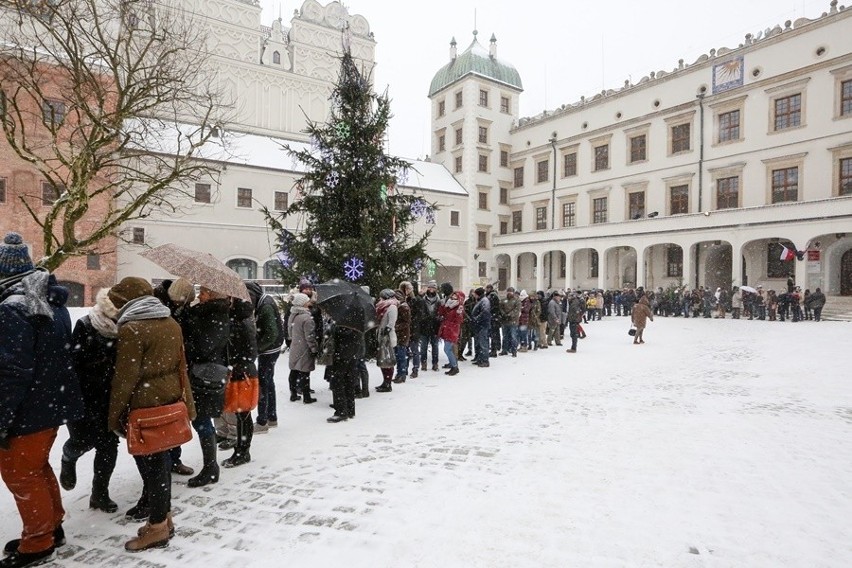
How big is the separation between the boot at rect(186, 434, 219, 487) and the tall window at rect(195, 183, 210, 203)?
2564 centimetres

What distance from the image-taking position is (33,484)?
301 cm

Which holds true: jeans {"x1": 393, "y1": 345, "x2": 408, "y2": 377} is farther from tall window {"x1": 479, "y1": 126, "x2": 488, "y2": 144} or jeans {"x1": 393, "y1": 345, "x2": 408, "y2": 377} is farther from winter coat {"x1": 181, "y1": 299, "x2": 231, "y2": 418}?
tall window {"x1": 479, "y1": 126, "x2": 488, "y2": 144}

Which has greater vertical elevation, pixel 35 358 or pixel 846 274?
pixel 846 274

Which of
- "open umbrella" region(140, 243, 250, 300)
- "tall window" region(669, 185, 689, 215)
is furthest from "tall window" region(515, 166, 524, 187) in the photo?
"open umbrella" region(140, 243, 250, 300)

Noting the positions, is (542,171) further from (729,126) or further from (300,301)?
(300,301)

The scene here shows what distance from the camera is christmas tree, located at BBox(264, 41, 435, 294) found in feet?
34.4

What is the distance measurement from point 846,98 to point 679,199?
9205 mm

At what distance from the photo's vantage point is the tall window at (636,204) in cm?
3266

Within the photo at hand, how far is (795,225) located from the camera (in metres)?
23.2

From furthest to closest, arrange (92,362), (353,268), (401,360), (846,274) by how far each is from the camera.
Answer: (846,274), (353,268), (401,360), (92,362)

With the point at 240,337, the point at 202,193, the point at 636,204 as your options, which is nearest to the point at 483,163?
the point at 636,204

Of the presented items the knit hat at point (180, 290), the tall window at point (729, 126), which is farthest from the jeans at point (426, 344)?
the tall window at point (729, 126)

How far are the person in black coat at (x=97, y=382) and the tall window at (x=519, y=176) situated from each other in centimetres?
4027

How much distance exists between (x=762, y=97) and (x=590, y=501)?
31721 mm
